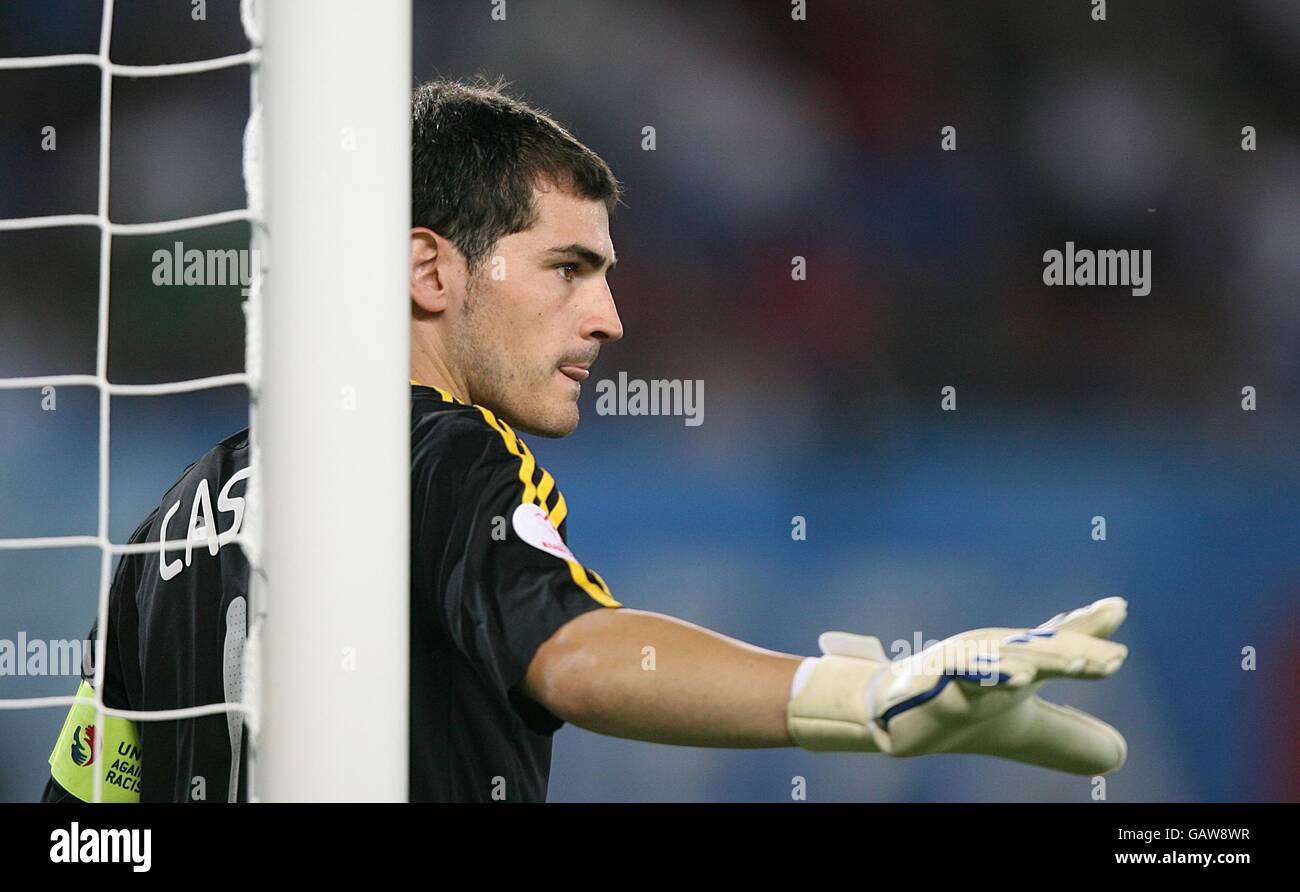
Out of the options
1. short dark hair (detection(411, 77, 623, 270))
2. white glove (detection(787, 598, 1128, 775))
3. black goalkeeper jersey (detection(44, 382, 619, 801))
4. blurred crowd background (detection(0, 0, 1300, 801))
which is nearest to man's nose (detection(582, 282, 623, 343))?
short dark hair (detection(411, 77, 623, 270))

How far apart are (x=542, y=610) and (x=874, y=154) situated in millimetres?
2191

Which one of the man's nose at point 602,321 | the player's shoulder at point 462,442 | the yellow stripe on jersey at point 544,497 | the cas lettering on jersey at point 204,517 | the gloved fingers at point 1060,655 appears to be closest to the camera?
the gloved fingers at point 1060,655

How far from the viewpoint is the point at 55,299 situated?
2793 millimetres

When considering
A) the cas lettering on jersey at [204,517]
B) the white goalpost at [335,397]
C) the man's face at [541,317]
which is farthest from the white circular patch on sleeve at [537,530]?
the man's face at [541,317]

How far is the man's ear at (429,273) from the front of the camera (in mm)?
1531

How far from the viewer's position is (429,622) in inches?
46.1

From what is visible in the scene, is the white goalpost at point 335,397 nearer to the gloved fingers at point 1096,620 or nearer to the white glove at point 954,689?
the white glove at point 954,689

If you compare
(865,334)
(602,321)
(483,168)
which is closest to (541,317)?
(602,321)

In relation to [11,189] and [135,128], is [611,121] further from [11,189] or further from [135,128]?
[11,189]

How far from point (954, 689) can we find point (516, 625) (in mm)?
362

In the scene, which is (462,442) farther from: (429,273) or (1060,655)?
(1060,655)

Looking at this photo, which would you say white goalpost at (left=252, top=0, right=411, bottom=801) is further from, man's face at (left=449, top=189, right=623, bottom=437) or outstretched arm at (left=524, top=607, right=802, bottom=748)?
man's face at (left=449, top=189, right=623, bottom=437)
